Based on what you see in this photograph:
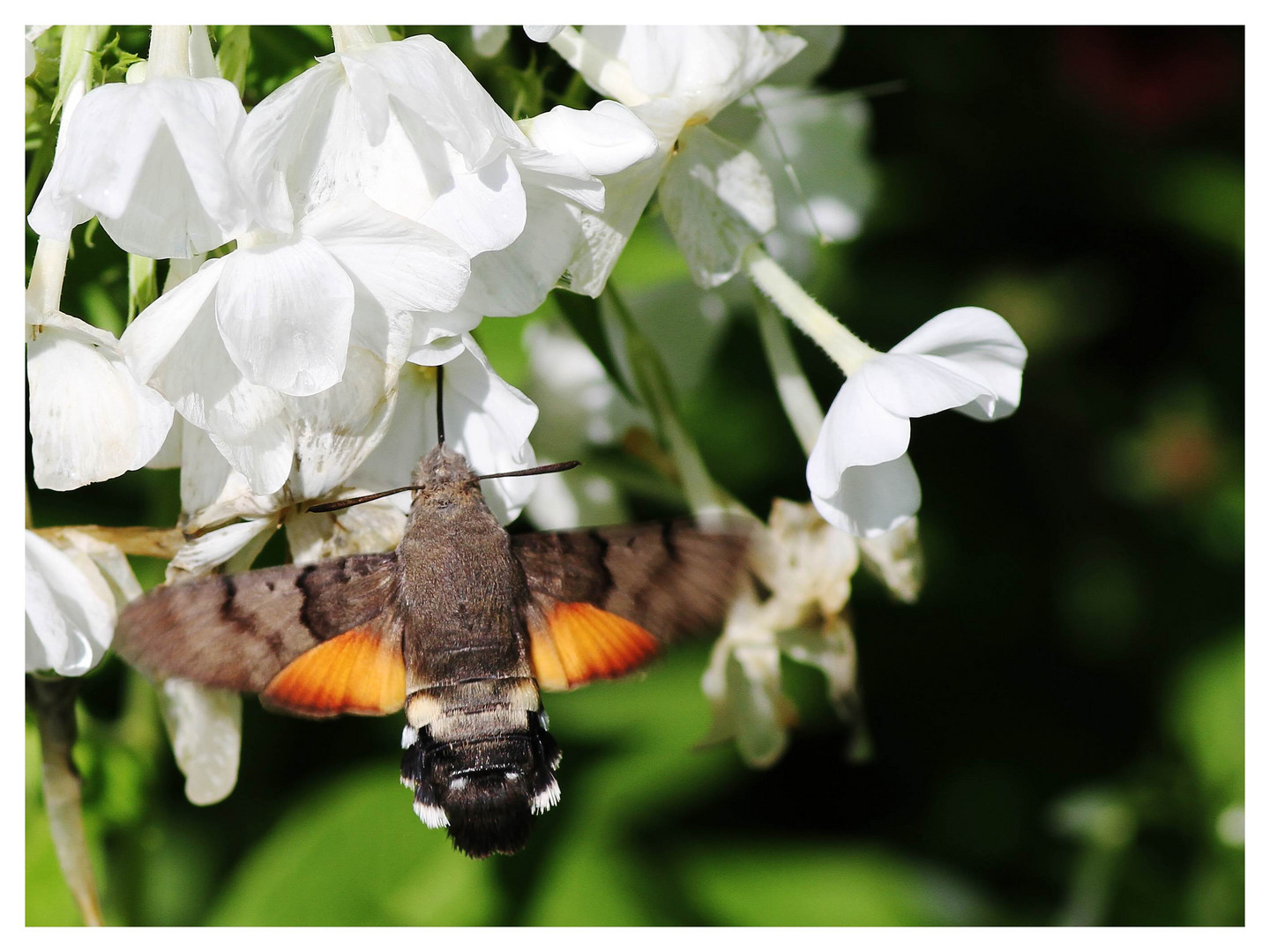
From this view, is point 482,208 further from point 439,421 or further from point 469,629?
point 469,629

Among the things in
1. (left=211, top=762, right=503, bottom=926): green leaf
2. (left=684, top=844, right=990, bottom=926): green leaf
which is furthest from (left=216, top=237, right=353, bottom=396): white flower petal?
(left=684, top=844, right=990, bottom=926): green leaf

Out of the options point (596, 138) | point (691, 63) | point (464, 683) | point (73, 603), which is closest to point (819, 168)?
point (691, 63)

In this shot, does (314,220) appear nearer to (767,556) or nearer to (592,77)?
(592,77)

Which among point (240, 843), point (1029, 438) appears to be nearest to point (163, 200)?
point (240, 843)

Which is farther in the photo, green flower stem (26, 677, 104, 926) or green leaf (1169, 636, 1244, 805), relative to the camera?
green leaf (1169, 636, 1244, 805)

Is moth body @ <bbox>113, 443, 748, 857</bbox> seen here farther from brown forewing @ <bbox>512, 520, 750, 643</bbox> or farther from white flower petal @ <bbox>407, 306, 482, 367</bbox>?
white flower petal @ <bbox>407, 306, 482, 367</bbox>

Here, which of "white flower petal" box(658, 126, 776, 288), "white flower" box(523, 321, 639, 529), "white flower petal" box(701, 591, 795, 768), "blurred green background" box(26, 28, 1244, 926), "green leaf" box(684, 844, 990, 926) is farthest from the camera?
"green leaf" box(684, 844, 990, 926)

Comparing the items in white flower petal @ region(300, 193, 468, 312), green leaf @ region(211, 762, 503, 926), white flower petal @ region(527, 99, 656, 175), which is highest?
white flower petal @ region(527, 99, 656, 175)

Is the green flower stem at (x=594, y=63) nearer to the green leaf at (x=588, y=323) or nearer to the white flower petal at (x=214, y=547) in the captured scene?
the green leaf at (x=588, y=323)
